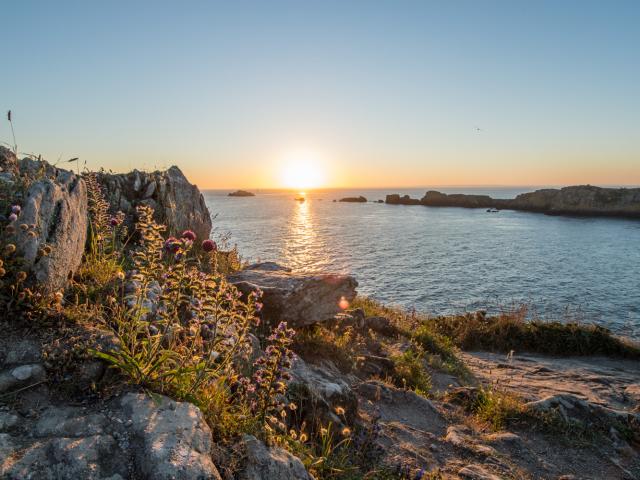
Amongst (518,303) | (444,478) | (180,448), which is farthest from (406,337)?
(518,303)

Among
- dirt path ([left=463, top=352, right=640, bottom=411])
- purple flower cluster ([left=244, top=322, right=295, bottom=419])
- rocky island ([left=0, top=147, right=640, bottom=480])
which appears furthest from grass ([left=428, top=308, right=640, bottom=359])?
purple flower cluster ([left=244, top=322, right=295, bottom=419])

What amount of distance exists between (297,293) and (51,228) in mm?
5468

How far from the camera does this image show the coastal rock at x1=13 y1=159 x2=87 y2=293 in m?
4.28

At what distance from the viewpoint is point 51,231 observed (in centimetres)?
470

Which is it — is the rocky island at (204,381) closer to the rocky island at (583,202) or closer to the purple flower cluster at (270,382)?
the purple flower cluster at (270,382)

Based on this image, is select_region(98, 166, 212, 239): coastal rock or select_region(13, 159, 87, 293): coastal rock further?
select_region(98, 166, 212, 239): coastal rock

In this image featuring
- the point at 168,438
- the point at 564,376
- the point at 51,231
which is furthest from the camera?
the point at 564,376

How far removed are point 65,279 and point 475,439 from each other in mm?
7196

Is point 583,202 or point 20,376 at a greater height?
point 583,202

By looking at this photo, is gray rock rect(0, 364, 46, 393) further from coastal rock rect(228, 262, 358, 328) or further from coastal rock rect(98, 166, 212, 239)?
coastal rock rect(98, 166, 212, 239)

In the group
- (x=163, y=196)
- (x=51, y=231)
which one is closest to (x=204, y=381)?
(x=51, y=231)

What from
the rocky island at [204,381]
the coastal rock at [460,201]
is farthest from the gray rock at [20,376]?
the coastal rock at [460,201]

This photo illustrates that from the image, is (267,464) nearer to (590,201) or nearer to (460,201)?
(590,201)

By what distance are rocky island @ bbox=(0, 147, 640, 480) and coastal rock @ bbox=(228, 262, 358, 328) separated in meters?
0.05
